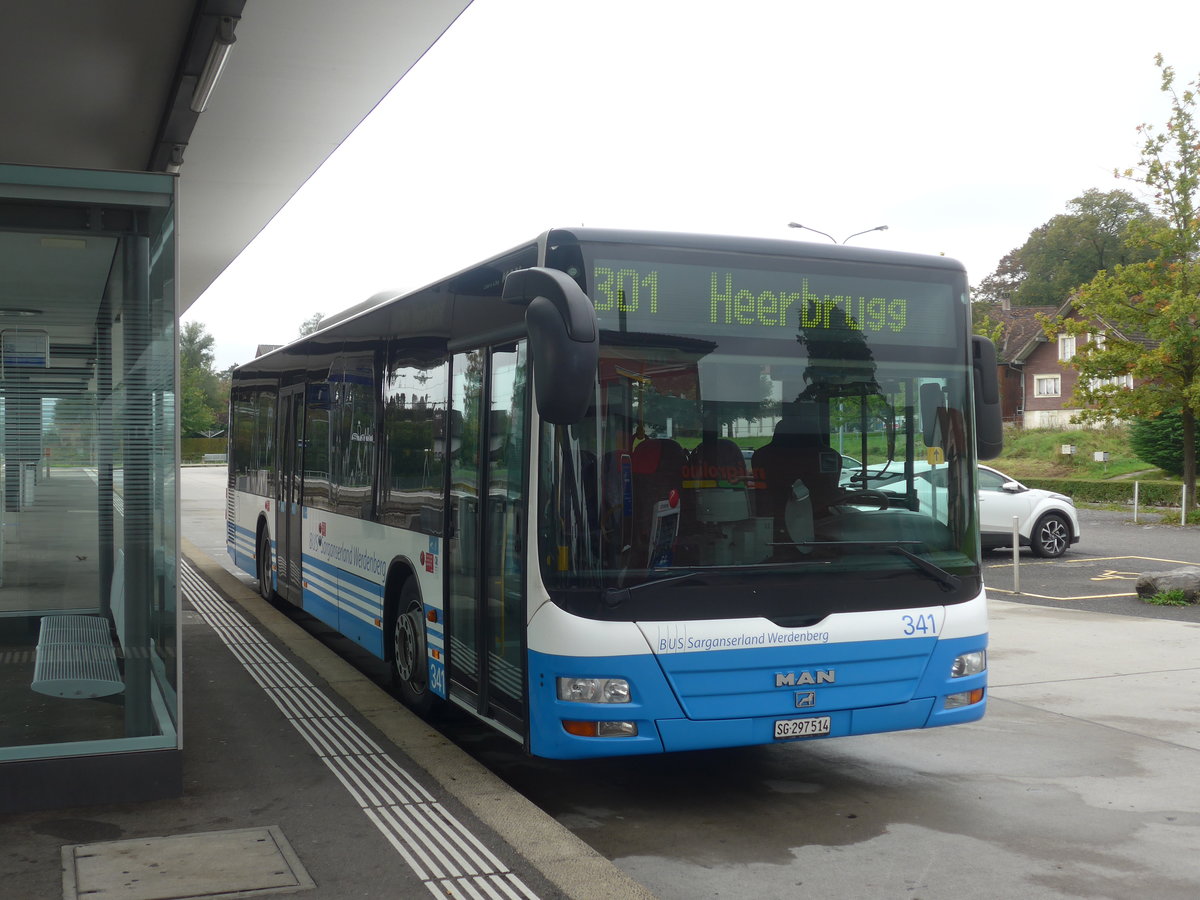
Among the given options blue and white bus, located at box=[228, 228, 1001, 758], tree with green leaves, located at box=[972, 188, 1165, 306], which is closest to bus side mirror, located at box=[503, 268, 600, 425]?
blue and white bus, located at box=[228, 228, 1001, 758]

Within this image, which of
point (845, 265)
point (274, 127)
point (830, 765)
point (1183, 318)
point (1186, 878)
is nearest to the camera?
point (1186, 878)

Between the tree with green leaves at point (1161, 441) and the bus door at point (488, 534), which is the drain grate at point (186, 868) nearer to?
the bus door at point (488, 534)

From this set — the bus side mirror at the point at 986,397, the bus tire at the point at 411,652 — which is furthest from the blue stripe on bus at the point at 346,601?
the bus side mirror at the point at 986,397

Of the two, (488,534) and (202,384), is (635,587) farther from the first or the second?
(202,384)

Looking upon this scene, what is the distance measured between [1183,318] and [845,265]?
27.9 meters

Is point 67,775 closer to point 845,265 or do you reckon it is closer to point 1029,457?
point 845,265

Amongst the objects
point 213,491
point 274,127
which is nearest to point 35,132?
point 274,127

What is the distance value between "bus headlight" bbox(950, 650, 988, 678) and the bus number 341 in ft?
0.82

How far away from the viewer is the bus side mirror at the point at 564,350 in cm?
526

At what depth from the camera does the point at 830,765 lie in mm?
7289

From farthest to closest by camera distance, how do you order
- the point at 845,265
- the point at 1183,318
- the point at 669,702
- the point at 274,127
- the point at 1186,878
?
the point at 1183,318 < the point at 274,127 < the point at 845,265 < the point at 669,702 < the point at 1186,878

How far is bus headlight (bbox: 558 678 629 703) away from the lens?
572 cm

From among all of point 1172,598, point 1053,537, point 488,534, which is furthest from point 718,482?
point 1053,537

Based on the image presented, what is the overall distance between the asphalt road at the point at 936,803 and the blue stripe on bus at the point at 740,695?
0.47 meters
